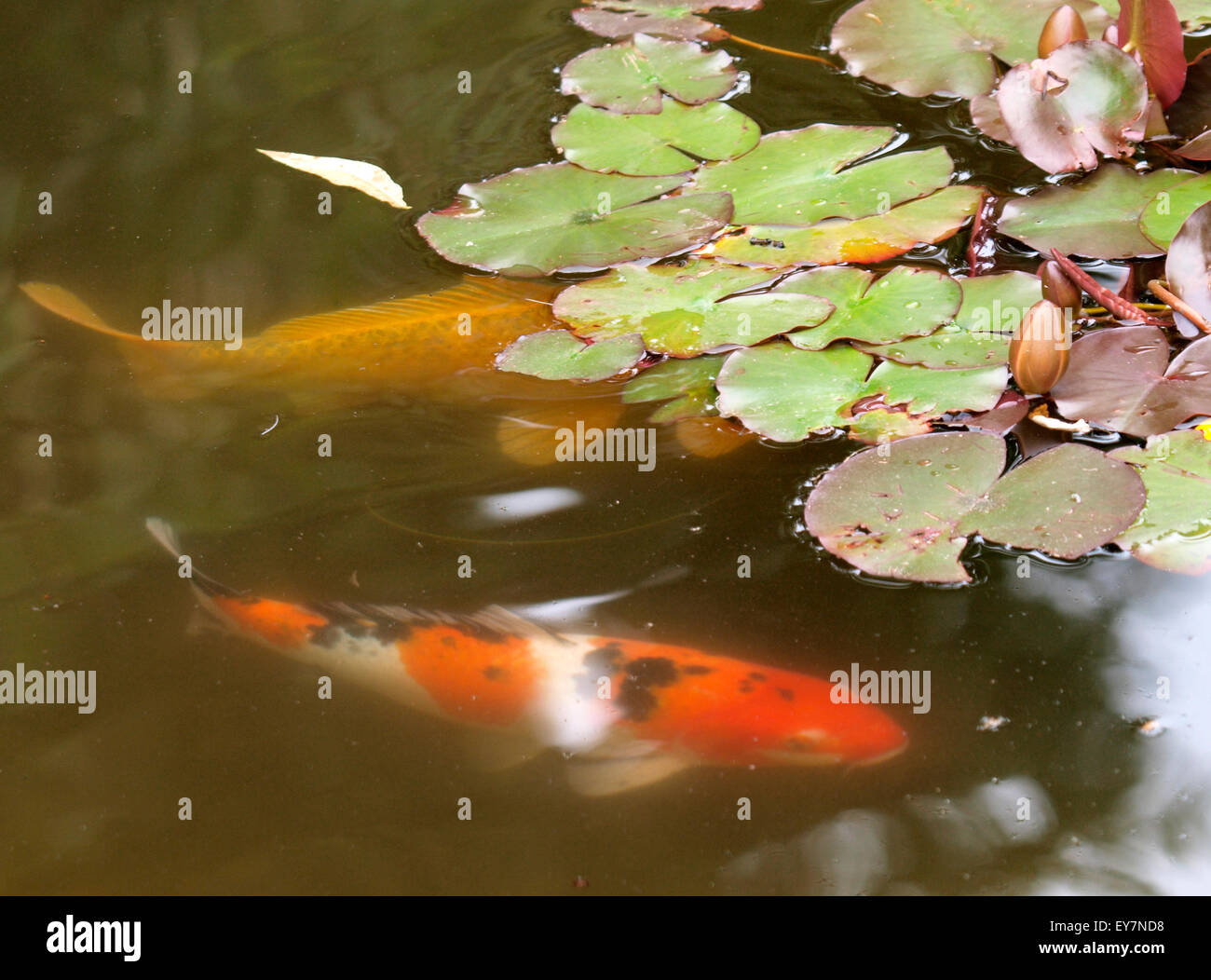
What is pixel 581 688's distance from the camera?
5.57 ft

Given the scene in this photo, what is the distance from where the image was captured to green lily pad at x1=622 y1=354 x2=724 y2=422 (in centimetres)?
197

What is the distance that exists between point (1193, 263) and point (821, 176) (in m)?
0.76

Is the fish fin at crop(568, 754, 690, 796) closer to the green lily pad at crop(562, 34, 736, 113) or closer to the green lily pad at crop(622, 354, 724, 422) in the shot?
the green lily pad at crop(622, 354, 724, 422)

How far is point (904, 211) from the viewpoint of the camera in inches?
88.0

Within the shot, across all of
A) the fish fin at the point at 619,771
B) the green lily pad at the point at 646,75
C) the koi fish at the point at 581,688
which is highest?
the green lily pad at the point at 646,75

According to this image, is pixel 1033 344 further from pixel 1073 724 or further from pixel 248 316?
pixel 248 316

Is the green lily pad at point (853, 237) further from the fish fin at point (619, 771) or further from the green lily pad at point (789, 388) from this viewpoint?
the fish fin at point (619, 771)

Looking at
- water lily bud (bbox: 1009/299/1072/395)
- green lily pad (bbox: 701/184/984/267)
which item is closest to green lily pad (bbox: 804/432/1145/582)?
water lily bud (bbox: 1009/299/1072/395)

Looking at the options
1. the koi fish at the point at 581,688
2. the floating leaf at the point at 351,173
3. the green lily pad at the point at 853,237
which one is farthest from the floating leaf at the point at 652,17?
the koi fish at the point at 581,688

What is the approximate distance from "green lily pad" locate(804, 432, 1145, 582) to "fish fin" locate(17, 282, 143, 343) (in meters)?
1.46

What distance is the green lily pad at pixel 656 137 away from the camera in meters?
2.43

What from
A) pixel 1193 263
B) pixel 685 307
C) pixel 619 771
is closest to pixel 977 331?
pixel 1193 263

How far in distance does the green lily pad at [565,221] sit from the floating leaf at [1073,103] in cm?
63

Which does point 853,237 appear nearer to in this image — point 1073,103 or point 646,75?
point 1073,103
